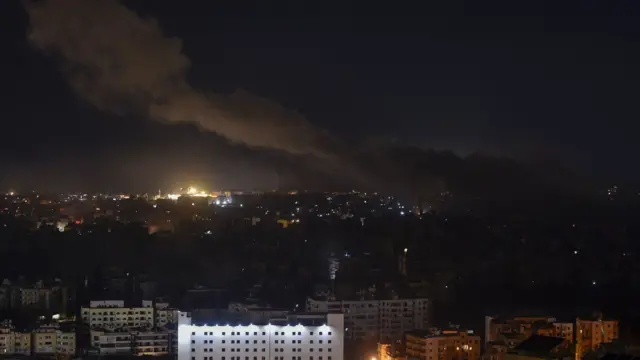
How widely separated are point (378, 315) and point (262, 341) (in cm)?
235

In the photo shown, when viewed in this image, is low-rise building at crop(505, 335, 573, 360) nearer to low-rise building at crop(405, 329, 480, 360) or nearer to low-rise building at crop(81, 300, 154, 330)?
low-rise building at crop(405, 329, 480, 360)

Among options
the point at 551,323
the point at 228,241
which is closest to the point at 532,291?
the point at 551,323

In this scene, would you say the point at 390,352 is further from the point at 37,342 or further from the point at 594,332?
the point at 37,342

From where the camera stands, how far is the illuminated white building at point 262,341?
6.34m

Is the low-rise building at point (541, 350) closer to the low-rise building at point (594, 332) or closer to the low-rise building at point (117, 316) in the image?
the low-rise building at point (594, 332)

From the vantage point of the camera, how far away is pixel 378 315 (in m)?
8.53

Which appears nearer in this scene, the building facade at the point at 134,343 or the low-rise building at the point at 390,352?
the low-rise building at the point at 390,352

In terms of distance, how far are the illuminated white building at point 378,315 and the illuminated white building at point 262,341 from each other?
66.3 inches

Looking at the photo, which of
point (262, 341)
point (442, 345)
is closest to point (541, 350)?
point (442, 345)

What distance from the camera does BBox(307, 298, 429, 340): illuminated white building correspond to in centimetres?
828

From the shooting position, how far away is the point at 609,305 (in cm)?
955

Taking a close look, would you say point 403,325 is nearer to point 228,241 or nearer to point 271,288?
point 271,288

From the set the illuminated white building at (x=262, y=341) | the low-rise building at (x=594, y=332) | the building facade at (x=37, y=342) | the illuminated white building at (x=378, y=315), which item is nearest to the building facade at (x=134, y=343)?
the building facade at (x=37, y=342)

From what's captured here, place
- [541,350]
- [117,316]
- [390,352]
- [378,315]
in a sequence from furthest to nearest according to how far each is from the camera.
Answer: [378,315], [117,316], [390,352], [541,350]
